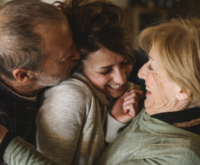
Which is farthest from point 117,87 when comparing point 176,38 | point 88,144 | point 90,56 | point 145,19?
point 145,19

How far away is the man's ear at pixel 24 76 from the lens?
1.02 metres

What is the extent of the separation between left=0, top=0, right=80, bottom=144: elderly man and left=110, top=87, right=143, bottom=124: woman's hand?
0.38 m

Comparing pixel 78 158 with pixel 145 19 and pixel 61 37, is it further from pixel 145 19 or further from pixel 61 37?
pixel 145 19

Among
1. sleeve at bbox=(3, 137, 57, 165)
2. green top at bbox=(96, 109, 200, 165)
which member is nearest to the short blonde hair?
green top at bbox=(96, 109, 200, 165)

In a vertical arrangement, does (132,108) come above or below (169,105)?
below

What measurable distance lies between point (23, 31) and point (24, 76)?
0.85 ft

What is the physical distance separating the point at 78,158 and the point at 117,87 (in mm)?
481

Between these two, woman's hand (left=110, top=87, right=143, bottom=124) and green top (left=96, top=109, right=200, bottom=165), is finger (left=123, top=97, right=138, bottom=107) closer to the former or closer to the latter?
woman's hand (left=110, top=87, right=143, bottom=124)

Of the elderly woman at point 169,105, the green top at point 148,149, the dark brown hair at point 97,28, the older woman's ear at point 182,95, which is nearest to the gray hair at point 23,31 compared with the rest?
the dark brown hair at point 97,28

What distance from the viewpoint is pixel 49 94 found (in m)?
1.17

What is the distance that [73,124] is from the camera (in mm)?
1031

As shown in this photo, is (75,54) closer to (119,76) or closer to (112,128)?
(119,76)

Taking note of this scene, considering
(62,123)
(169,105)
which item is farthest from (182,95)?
(62,123)

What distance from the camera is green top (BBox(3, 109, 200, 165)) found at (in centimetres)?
78
